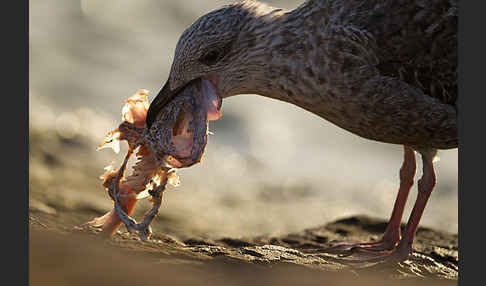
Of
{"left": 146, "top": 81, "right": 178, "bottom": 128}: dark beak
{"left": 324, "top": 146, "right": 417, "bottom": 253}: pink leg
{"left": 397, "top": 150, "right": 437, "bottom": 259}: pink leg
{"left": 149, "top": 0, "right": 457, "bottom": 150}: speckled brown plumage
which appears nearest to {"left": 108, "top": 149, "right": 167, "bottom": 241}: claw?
{"left": 146, "top": 81, "right": 178, "bottom": 128}: dark beak

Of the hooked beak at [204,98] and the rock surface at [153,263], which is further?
the hooked beak at [204,98]

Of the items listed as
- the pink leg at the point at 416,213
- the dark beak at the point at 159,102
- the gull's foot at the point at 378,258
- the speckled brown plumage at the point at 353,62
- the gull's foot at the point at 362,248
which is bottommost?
the gull's foot at the point at 362,248

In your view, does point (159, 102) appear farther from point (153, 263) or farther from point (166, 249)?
point (153, 263)

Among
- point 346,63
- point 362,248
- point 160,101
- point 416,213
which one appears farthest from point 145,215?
point 416,213

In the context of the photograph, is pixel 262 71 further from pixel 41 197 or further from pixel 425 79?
pixel 41 197

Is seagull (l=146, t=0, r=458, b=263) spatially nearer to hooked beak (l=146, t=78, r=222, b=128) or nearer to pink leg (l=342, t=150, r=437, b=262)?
hooked beak (l=146, t=78, r=222, b=128)

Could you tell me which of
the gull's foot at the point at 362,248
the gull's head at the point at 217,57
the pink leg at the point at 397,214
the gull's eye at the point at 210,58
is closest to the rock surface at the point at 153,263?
the gull's foot at the point at 362,248

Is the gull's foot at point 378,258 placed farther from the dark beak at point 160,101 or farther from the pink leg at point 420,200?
the dark beak at point 160,101
